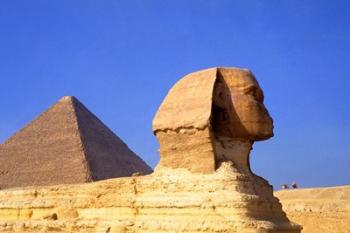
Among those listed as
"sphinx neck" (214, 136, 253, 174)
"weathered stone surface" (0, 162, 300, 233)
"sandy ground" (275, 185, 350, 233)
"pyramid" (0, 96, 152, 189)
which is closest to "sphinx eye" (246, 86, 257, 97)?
"sphinx neck" (214, 136, 253, 174)

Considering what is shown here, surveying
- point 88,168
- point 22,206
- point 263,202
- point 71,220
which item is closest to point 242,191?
point 263,202

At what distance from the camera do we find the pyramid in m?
22.7

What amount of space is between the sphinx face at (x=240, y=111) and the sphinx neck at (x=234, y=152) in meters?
0.14

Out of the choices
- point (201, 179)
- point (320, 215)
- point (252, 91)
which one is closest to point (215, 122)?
point (252, 91)

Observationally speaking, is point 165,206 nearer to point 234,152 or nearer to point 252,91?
point 234,152

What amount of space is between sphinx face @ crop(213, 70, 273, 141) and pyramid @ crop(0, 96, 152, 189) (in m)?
11.6

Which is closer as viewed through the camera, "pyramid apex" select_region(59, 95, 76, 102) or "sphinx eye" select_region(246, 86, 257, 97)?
"sphinx eye" select_region(246, 86, 257, 97)

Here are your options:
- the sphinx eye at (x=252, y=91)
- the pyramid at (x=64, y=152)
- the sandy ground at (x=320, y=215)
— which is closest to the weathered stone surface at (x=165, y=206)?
the sphinx eye at (x=252, y=91)

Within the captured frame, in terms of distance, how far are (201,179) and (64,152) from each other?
14.5 meters

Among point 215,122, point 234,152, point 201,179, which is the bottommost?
point 201,179

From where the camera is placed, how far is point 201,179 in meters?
10.1

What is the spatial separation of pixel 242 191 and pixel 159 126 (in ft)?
7.66

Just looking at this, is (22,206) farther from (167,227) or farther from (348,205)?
(348,205)

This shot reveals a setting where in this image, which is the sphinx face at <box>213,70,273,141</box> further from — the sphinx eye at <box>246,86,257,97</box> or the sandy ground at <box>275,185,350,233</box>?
the sandy ground at <box>275,185,350,233</box>
